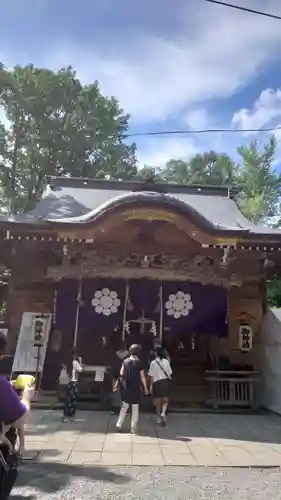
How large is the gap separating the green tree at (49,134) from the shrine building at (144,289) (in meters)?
14.6

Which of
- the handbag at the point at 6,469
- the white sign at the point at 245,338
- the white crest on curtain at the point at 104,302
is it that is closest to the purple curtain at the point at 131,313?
the white crest on curtain at the point at 104,302

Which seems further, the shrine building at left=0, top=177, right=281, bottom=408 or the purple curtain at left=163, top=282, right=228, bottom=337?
the purple curtain at left=163, top=282, right=228, bottom=337

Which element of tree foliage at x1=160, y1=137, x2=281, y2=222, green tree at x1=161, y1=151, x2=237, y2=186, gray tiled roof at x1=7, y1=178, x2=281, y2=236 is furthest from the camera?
green tree at x1=161, y1=151, x2=237, y2=186

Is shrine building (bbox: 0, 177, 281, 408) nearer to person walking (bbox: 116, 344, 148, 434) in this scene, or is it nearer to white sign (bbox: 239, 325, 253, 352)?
white sign (bbox: 239, 325, 253, 352)

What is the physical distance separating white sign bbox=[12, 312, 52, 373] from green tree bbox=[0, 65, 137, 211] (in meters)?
15.0

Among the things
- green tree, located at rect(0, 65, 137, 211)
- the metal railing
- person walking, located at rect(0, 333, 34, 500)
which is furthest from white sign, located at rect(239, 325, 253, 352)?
green tree, located at rect(0, 65, 137, 211)

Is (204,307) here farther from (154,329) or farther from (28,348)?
(28,348)

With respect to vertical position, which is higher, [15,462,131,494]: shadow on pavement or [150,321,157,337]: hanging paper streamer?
[150,321,157,337]: hanging paper streamer

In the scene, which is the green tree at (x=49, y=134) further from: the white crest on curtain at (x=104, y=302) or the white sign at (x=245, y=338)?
the white sign at (x=245, y=338)

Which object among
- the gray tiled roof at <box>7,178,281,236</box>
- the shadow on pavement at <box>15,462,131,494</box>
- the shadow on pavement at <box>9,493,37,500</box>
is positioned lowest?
the shadow on pavement at <box>15,462,131,494</box>

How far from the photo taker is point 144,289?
12.1 metres

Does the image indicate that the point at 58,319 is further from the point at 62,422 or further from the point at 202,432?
the point at 202,432

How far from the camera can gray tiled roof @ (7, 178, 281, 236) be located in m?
10.1

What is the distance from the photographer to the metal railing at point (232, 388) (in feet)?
33.8
